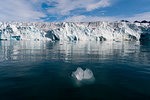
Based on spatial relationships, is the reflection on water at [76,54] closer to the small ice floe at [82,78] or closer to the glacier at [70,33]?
the small ice floe at [82,78]

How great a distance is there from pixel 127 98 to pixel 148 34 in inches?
4504

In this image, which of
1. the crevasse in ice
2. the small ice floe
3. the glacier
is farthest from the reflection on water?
the glacier

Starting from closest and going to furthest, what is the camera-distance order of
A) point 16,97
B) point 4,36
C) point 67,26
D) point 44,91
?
1. point 16,97
2. point 44,91
3. point 4,36
4. point 67,26

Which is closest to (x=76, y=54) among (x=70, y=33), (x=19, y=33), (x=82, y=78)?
(x=82, y=78)

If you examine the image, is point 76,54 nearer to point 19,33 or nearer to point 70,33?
point 70,33

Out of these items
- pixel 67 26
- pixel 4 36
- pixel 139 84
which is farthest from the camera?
pixel 67 26

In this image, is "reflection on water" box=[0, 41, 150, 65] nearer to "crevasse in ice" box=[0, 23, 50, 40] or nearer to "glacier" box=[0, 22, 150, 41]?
"crevasse in ice" box=[0, 23, 50, 40]

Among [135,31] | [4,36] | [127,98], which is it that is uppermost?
[135,31]

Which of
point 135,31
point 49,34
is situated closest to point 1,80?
point 49,34

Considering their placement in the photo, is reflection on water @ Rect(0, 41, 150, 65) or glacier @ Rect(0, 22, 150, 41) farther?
glacier @ Rect(0, 22, 150, 41)

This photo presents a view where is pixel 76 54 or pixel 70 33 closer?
pixel 76 54

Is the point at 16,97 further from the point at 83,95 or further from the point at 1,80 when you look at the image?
the point at 83,95

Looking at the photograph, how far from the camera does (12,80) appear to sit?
22.8ft

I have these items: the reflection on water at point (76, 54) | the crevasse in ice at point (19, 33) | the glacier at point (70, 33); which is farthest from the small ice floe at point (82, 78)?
the crevasse in ice at point (19, 33)
